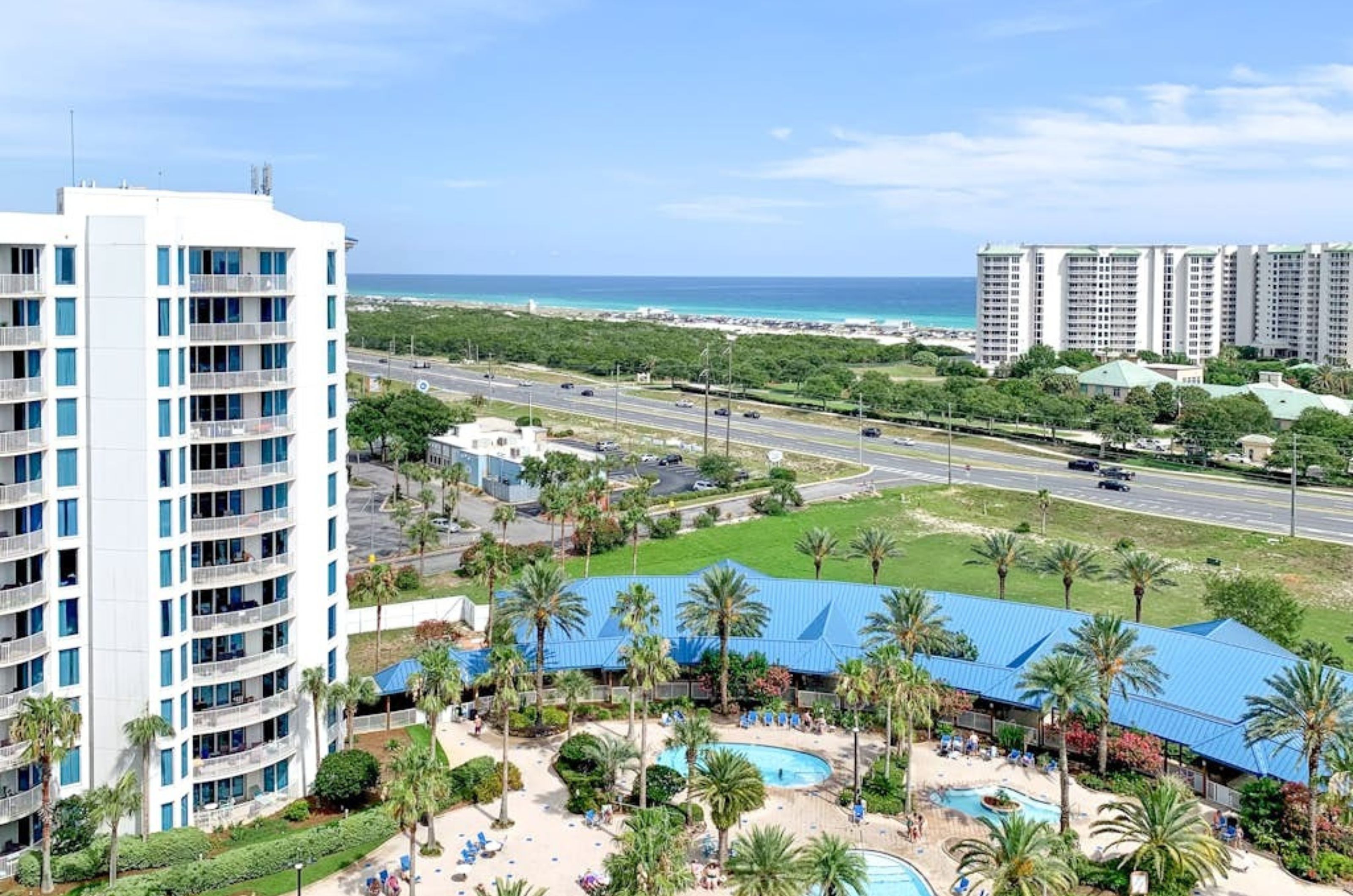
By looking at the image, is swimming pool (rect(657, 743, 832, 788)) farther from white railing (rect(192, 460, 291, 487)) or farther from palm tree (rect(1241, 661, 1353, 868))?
white railing (rect(192, 460, 291, 487))

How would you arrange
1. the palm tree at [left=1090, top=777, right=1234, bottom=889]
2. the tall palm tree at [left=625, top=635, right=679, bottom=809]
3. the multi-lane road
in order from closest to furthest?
the palm tree at [left=1090, top=777, right=1234, bottom=889] < the tall palm tree at [left=625, top=635, right=679, bottom=809] < the multi-lane road

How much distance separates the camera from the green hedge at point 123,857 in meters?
49.4

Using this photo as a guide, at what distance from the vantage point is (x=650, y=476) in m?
136

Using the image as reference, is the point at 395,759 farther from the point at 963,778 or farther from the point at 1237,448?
the point at 1237,448

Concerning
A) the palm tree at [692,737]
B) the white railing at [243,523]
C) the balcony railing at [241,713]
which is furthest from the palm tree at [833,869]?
the white railing at [243,523]

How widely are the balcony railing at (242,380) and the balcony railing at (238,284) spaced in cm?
349

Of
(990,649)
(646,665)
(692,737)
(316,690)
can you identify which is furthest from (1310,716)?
(316,690)

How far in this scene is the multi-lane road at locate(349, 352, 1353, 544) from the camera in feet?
397

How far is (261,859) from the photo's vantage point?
50656mm

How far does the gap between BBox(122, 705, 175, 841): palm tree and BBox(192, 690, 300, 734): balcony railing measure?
2.35 meters

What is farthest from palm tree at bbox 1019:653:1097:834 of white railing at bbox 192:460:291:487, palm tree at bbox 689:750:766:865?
white railing at bbox 192:460:291:487

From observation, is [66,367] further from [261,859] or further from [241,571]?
[261,859]

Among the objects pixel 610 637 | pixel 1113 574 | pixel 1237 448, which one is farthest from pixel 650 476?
pixel 1237 448

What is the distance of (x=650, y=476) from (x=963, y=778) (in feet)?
254
